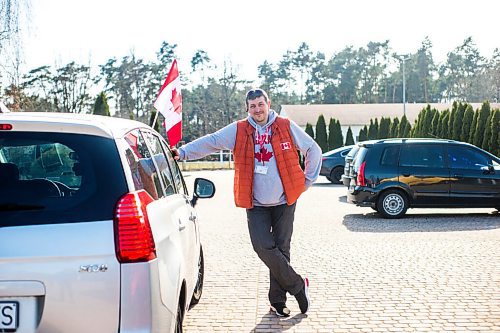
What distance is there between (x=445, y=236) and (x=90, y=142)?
9.18 m

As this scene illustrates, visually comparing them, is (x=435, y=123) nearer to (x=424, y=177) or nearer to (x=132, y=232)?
(x=424, y=177)

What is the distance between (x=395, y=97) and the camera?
344 feet

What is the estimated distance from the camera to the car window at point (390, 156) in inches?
565

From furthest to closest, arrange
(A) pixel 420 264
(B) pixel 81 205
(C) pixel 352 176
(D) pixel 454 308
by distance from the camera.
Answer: (C) pixel 352 176 < (A) pixel 420 264 < (D) pixel 454 308 < (B) pixel 81 205

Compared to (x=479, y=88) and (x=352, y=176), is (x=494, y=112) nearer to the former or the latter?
(x=352, y=176)

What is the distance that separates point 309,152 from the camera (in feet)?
20.6

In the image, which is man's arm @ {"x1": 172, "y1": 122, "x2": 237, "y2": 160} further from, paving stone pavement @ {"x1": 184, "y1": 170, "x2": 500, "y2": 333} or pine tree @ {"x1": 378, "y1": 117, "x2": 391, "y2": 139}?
pine tree @ {"x1": 378, "y1": 117, "x2": 391, "y2": 139}

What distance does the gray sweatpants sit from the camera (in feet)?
19.7

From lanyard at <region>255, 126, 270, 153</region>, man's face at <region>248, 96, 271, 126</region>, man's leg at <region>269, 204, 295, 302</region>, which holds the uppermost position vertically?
man's face at <region>248, 96, 271, 126</region>

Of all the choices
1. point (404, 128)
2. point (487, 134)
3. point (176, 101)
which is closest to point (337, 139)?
point (404, 128)

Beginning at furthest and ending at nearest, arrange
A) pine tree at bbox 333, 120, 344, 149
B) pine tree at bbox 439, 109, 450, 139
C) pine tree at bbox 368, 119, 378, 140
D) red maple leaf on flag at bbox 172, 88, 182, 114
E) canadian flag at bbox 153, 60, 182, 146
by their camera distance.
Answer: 1. pine tree at bbox 333, 120, 344, 149
2. pine tree at bbox 368, 119, 378, 140
3. pine tree at bbox 439, 109, 450, 139
4. red maple leaf on flag at bbox 172, 88, 182, 114
5. canadian flag at bbox 153, 60, 182, 146

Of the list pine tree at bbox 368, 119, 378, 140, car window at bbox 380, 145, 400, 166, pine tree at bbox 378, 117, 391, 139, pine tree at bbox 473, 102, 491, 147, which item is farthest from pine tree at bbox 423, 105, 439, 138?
car window at bbox 380, 145, 400, 166

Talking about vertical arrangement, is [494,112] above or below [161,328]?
above

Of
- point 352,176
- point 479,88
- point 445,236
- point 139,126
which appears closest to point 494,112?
point 352,176
